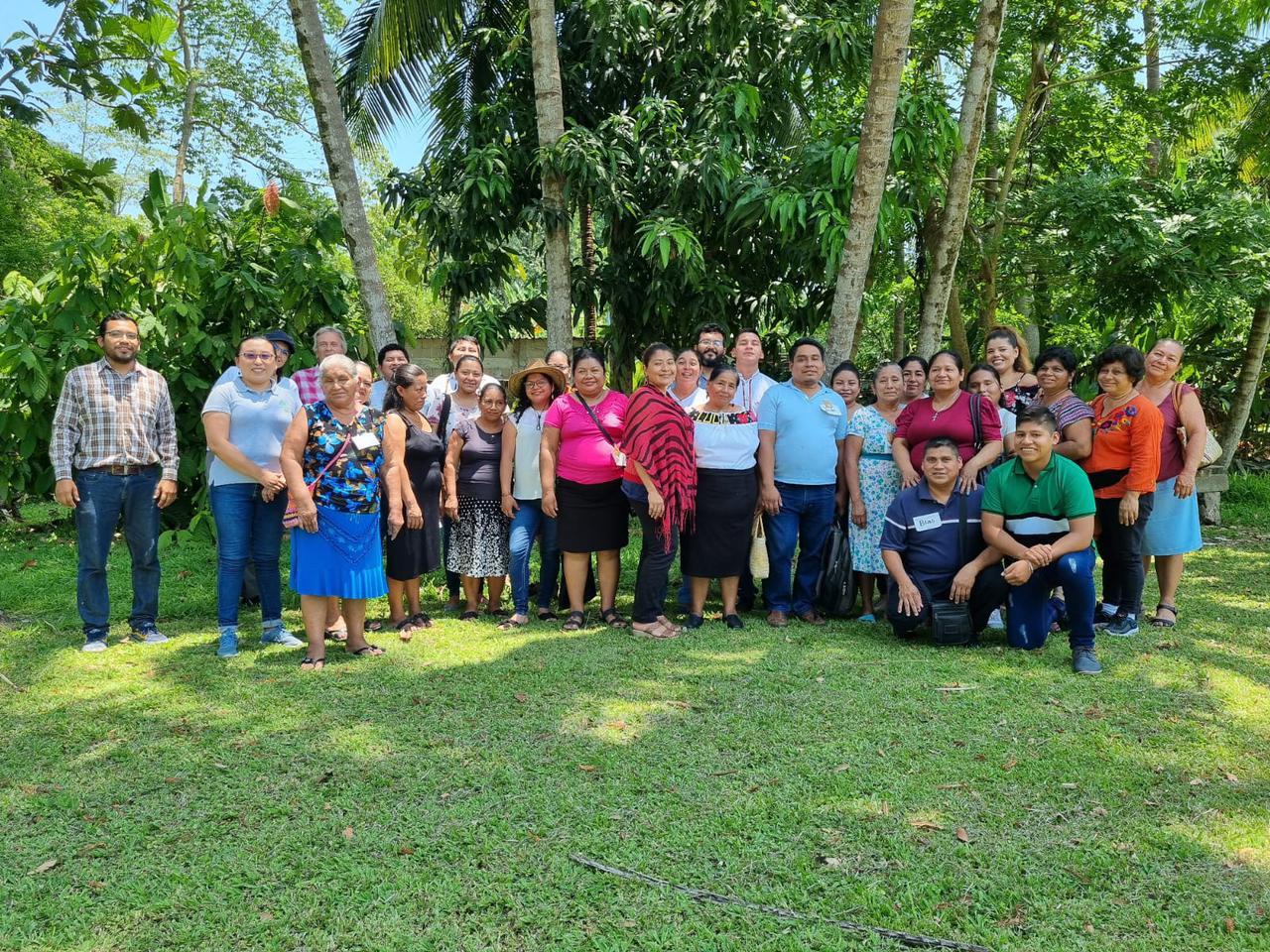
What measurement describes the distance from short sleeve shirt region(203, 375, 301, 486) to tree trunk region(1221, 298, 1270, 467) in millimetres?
8907

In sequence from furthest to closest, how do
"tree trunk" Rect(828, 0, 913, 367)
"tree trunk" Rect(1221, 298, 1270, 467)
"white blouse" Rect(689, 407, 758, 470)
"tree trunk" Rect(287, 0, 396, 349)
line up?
1. "tree trunk" Rect(1221, 298, 1270, 467)
2. "tree trunk" Rect(287, 0, 396, 349)
3. "tree trunk" Rect(828, 0, 913, 367)
4. "white blouse" Rect(689, 407, 758, 470)

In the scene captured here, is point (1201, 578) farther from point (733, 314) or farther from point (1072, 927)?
point (1072, 927)

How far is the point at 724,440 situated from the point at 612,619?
4.06ft

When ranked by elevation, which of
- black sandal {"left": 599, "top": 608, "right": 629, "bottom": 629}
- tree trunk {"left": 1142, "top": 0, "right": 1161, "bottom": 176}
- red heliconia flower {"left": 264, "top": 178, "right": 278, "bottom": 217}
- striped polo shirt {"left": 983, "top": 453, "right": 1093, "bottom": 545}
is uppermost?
tree trunk {"left": 1142, "top": 0, "right": 1161, "bottom": 176}

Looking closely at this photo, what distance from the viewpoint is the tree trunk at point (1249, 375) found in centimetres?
917

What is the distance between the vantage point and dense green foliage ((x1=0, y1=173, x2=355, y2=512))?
6273 millimetres

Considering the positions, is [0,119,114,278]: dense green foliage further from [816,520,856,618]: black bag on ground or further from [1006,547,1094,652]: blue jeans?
[1006,547,1094,652]: blue jeans

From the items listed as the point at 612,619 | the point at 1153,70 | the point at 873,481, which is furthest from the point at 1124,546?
the point at 1153,70

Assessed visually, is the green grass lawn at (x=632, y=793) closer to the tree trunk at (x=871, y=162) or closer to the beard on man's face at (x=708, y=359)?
the beard on man's face at (x=708, y=359)

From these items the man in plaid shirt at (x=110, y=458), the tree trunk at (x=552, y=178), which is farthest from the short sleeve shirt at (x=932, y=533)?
the man in plaid shirt at (x=110, y=458)

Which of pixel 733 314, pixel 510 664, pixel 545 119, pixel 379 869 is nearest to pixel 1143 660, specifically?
pixel 510 664

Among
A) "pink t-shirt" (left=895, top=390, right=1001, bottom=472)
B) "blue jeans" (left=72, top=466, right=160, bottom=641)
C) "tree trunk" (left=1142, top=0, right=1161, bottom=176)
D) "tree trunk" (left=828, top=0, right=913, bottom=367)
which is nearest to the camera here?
"blue jeans" (left=72, top=466, right=160, bottom=641)

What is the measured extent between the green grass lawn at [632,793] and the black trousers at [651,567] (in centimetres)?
30

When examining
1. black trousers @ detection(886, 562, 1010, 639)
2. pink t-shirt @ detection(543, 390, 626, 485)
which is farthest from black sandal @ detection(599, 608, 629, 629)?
black trousers @ detection(886, 562, 1010, 639)
